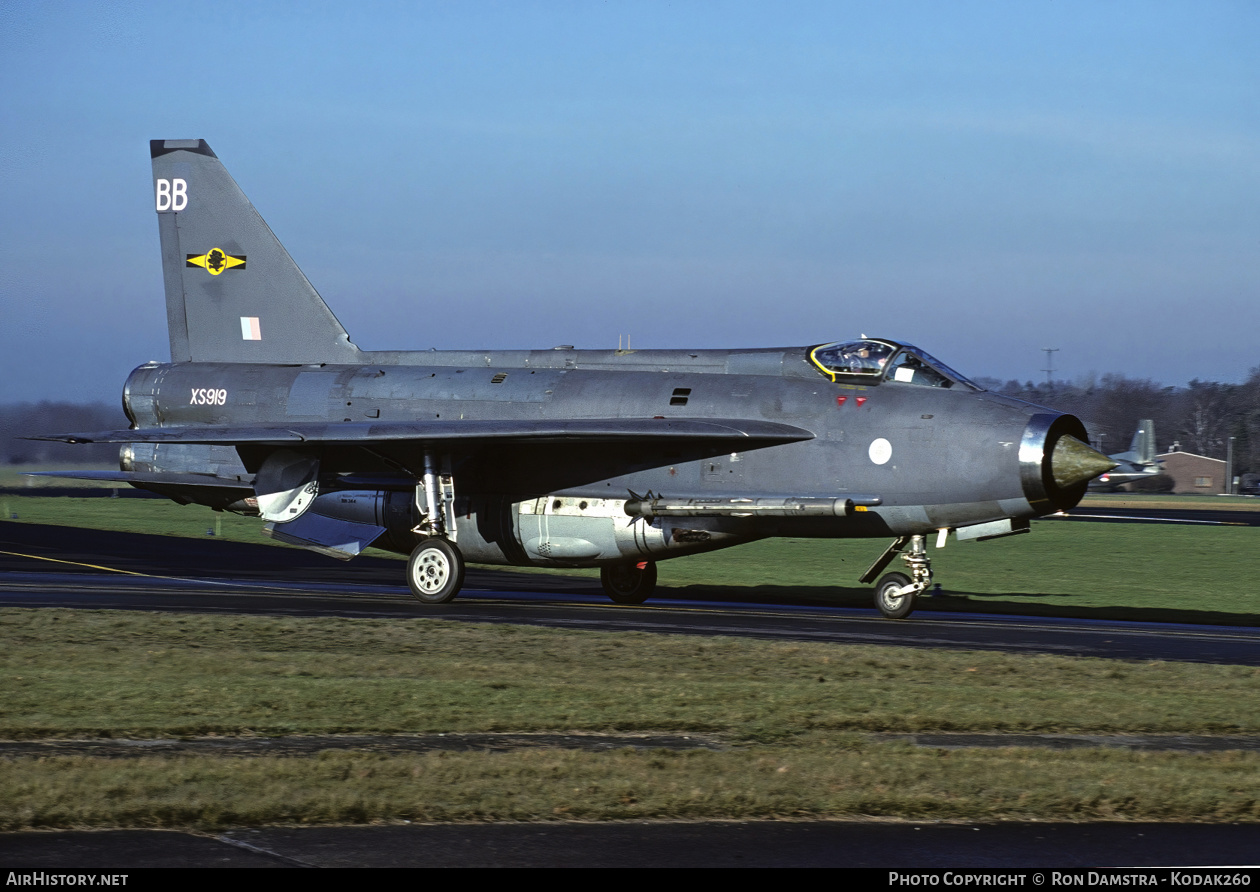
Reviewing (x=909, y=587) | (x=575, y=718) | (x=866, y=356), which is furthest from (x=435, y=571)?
(x=575, y=718)

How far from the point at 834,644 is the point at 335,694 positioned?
5870 mm

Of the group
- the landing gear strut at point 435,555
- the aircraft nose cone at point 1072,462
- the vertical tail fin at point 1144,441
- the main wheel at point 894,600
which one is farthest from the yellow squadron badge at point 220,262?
the vertical tail fin at point 1144,441

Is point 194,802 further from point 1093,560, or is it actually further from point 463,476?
point 1093,560

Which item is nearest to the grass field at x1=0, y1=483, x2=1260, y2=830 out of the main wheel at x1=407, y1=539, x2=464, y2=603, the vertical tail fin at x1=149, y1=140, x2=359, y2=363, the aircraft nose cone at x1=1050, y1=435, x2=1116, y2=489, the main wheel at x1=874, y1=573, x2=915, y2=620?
the main wheel at x1=407, y1=539, x2=464, y2=603

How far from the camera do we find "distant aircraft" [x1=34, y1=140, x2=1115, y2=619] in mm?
17344

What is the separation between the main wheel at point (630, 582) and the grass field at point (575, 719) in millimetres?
5780

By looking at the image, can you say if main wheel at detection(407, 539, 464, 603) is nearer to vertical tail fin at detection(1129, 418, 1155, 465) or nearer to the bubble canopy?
the bubble canopy

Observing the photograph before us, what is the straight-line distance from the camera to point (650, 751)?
867cm

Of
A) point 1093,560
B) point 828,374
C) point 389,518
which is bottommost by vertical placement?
point 1093,560

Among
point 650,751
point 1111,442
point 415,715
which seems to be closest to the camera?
point 650,751

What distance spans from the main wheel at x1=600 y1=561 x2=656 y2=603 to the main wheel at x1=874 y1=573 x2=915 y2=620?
14.0 feet

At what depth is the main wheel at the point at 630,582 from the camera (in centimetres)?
2100

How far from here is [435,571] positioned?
63.2 feet
